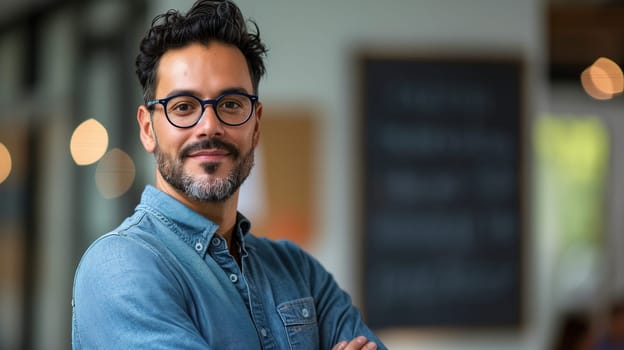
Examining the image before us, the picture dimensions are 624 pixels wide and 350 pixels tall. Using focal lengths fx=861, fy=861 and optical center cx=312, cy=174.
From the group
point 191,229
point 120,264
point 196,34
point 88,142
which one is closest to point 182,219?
point 191,229

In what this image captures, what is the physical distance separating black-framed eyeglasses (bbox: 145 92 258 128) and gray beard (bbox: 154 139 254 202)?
44mm

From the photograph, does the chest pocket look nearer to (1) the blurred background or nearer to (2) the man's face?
(2) the man's face

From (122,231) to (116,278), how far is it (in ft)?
0.24

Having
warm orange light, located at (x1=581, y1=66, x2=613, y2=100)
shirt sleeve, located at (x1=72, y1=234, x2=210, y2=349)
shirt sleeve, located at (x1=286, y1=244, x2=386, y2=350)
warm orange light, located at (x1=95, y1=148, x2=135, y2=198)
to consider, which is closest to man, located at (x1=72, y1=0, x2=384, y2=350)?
shirt sleeve, located at (x1=72, y1=234, x2=210, y2=349)

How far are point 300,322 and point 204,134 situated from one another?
31 centimetres

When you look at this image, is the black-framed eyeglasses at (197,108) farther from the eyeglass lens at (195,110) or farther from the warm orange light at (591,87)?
the warm orange light at (591,87)

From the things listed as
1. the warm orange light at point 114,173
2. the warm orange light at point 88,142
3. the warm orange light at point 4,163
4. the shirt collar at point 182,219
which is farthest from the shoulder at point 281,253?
the warm orange light at point 4,163

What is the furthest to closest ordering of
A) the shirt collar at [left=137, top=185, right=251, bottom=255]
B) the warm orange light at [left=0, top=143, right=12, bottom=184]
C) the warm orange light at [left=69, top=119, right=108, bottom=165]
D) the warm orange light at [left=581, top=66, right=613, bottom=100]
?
the warm orange light at [left=581, top=66, right=613, bottom=100]
the warm orange light at [left=0, top=143, right=12, bottom=184]
the warm orange light at [left=69, top=119, right=108, bottom=165]
the shirt collar at [left=137, top=185, right=251, bottom=255]

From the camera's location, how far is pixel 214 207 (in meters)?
1.12

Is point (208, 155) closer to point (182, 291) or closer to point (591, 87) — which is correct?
point (182, 291)

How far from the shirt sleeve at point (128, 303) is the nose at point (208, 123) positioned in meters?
0.16

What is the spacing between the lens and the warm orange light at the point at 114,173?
3379 mm

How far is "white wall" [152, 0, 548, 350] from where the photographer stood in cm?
337

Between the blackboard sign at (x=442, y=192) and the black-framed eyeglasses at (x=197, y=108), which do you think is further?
the blackboard sign at (x=442, y=192)
